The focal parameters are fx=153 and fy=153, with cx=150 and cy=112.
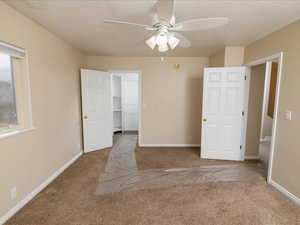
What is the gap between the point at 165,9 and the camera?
129 cm

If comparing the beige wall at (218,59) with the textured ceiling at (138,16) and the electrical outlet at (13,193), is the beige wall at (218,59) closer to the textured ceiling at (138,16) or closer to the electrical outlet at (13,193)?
the textured ceiling at (138,16)

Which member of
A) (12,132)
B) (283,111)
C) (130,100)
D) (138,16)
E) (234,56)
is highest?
(138,16)

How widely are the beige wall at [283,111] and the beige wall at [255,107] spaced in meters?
0.82

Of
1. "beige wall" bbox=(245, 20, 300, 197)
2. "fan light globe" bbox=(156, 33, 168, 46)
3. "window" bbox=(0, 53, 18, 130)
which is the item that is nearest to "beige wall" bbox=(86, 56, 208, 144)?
"beige wall" bbox=(245, 20, 300, 197)

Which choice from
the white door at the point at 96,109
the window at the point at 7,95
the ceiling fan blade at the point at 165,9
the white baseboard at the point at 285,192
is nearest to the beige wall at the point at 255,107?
the white baseboard at the point at 285,192

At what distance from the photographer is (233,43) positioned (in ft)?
9.78

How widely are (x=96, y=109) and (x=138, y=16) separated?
2423 mm

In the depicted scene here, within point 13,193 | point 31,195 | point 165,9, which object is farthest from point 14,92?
point 165,9

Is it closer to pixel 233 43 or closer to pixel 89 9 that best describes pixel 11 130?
pixel 89 9

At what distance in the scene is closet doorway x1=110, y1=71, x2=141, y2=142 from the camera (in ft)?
18.8

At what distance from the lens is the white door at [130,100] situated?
18.9ft

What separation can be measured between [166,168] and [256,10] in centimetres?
272

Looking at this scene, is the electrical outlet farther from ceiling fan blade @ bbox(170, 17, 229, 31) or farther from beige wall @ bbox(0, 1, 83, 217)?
ceiling fan blade @ bbox(170, 17, 229, 31)

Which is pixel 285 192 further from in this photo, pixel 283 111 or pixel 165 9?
pixel 165 9
